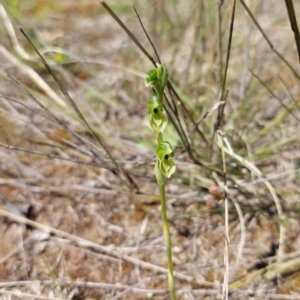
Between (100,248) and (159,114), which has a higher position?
(159,114)

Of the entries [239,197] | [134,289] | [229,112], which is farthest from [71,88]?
[134,289]

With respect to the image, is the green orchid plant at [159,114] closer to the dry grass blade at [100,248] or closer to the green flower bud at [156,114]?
the green flower bud at [156,114]

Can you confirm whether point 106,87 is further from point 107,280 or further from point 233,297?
point 233,297

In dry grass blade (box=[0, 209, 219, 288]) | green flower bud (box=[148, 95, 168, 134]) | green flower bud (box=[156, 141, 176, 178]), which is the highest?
green flower bud (box=[148, 95, 168, 134])

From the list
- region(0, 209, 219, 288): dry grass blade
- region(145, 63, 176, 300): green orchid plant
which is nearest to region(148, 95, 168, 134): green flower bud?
region(145, 63, 176, 300): green orchid plant

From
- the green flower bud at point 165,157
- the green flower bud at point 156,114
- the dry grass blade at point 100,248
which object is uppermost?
the green flower bud at point 156,114

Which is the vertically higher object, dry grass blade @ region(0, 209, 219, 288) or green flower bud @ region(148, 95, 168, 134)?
green flower bud @ region(148, 95, 168, 134)

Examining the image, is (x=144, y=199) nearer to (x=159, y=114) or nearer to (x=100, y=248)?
(x=100, y=248)

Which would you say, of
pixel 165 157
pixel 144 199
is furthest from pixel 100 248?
pixel 165 157

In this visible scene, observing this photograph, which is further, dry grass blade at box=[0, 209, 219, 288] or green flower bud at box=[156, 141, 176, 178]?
dry grass blade at box=[0, 209, 219, 288]

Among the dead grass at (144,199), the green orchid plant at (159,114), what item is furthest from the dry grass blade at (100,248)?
the green orchid plant at (159,114)

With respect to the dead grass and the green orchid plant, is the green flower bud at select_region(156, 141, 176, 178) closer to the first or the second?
the green orchid plant
